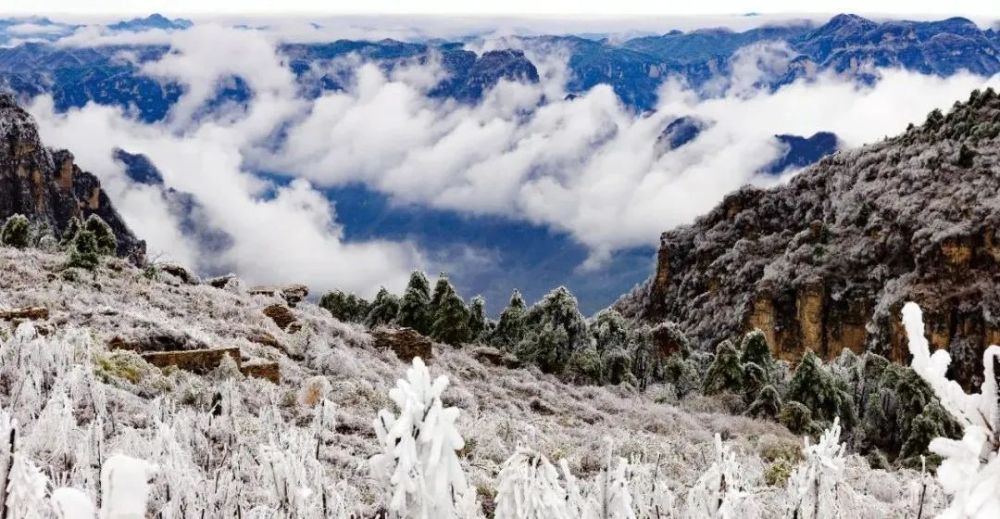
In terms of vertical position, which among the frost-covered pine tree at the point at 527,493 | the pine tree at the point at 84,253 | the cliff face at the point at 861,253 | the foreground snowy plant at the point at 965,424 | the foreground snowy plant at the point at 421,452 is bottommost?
the cliff face at the point at 861,253

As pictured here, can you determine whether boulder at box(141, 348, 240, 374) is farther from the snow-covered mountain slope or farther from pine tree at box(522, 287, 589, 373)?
pine tree at box(522, 287, 589, 373)

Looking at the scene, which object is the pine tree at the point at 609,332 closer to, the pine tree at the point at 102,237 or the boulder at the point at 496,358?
the boulder at the point at 496,358

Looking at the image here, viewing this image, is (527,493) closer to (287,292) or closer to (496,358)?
(496,358)

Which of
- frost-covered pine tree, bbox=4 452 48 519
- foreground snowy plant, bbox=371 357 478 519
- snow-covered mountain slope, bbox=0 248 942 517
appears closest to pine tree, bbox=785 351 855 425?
snow-covered mountain slope, bbox=0 248 942 517

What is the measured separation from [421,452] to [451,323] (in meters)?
30.1

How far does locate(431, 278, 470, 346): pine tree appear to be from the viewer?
33906 mm

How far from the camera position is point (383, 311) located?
132 feet

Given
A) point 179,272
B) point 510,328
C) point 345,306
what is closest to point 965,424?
point 510,328

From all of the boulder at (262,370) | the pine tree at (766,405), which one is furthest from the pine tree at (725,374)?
the boulder at (262,370)

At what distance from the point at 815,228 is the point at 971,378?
2709cm

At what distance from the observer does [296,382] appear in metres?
17.3

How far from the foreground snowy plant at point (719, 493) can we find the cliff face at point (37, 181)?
11265 centimetres

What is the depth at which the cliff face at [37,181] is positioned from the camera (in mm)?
113000

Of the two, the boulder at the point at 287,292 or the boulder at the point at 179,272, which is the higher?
the boulder at the point at 179,272
